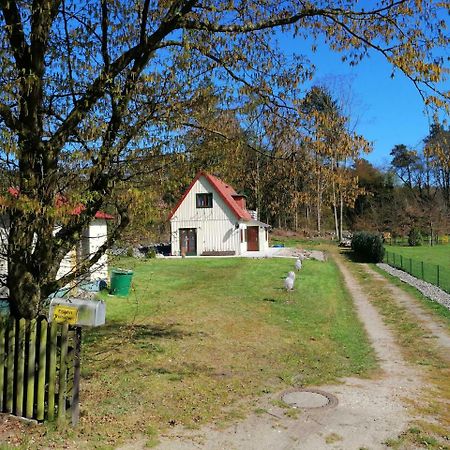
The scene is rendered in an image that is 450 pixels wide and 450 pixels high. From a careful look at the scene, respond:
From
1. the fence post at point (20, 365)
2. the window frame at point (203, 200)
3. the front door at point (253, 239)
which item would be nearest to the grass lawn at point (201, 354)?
the fence post at point (20, 365)

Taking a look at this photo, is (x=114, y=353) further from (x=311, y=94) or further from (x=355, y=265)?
(x=355, y=265)

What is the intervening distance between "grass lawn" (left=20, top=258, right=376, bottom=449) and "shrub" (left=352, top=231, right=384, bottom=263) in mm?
19879

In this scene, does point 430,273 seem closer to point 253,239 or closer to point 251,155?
point 253,239

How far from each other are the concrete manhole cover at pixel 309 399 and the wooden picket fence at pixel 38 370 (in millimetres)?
3279

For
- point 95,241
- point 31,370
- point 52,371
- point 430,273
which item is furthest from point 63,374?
point 430,273

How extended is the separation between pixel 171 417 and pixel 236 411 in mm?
980

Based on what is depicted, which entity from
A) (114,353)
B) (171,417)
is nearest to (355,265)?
(114,353)

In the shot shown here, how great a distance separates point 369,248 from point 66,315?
3612 centimetres

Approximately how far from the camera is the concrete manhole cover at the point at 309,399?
7.49 metres

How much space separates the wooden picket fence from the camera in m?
6.18

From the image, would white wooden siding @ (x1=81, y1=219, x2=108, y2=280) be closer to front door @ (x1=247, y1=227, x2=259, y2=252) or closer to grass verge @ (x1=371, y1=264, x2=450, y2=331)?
grass verge @ (x1=371, y1=264, x2=450, y2=331)

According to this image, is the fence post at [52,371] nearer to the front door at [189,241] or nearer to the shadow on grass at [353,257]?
the front door at [189,241]

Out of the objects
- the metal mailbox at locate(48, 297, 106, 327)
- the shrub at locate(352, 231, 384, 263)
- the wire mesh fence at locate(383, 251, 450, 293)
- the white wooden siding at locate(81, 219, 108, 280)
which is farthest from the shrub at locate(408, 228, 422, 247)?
the metal mailbox at locate(48, 297, 106, 327)

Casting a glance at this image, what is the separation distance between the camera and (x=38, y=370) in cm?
622
